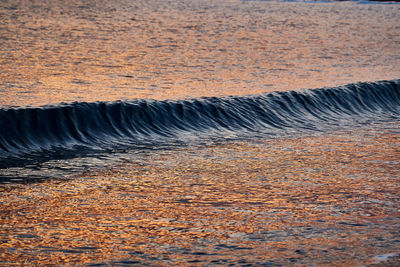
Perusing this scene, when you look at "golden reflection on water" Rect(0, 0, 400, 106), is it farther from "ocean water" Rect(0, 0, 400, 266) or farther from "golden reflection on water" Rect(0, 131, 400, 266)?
"golden reflection on water" Rect(0, 131, 400, 266)

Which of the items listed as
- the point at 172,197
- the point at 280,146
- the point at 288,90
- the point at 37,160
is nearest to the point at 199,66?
the point at 288,90

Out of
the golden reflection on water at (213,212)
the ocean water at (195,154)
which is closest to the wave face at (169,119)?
the ocean water at (195,154)

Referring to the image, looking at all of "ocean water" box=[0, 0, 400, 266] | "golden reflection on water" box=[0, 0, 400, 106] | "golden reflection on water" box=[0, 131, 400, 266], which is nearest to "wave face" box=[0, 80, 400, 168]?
"ocean water" box=[0, 0, 400, 266]

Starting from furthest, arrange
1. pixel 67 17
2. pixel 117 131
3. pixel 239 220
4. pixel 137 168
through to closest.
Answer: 1. pixel 67 17
2. pixel 117 131
3. pixel 137 168
4. pixel 239 220

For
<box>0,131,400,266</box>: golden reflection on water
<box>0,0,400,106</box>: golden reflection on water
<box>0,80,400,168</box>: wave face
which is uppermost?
<box>0,0,400,106</box>: golden reflection on water

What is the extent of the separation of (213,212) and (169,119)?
277cm

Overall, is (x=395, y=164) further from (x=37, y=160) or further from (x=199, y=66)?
(x=199, y=66)

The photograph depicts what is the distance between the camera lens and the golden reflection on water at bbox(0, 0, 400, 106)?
23.8 ft

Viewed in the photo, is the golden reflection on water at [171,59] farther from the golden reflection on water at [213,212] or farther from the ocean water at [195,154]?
the golden reflection on water at [213,212]

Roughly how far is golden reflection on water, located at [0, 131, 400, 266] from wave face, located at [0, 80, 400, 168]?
90 centimetres

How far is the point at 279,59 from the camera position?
10.1 metres

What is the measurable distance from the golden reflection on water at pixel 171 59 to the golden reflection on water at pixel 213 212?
80.2 inches

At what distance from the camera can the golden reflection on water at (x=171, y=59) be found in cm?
725

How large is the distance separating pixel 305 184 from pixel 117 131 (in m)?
2.25
